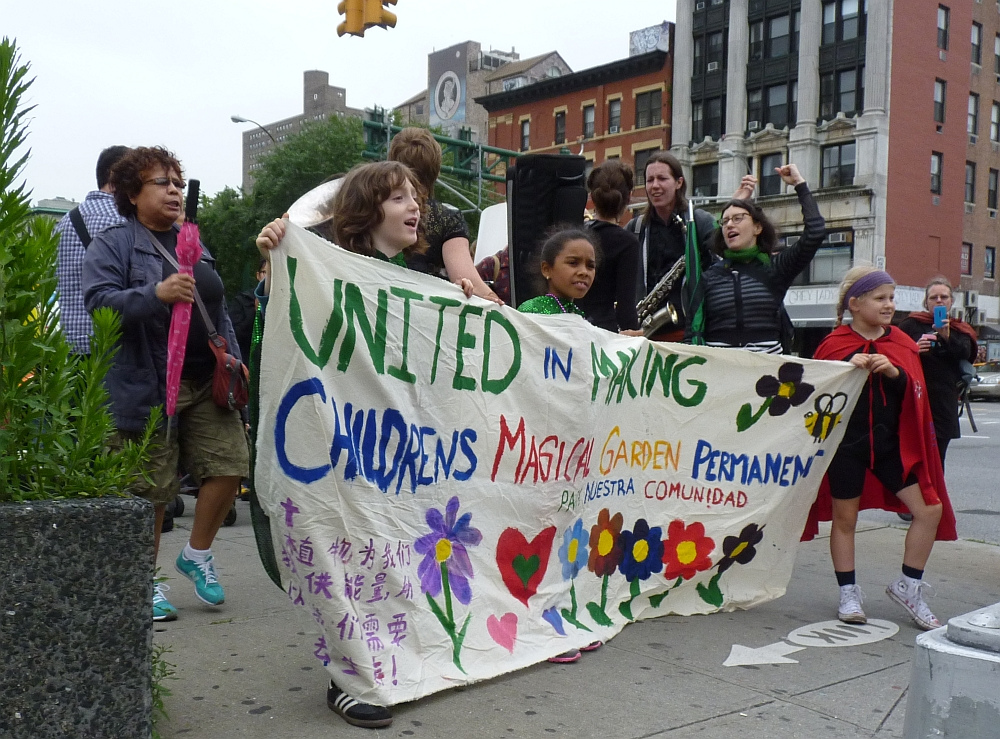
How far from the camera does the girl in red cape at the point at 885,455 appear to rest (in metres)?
4.75

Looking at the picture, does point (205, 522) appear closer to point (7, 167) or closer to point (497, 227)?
point (7, 167)

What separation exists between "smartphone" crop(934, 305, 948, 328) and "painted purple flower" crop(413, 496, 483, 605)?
12.6 ft

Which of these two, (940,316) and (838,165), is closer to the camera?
(940,316)

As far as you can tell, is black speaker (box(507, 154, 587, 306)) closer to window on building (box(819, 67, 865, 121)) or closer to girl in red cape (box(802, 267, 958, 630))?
girl in red cape (box(802, 267, 958, 630))

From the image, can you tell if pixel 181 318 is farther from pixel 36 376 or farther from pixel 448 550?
pixel 36 376

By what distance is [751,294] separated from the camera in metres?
5.40

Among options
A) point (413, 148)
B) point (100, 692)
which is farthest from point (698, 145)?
point (100, 692)

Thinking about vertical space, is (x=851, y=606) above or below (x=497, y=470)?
below

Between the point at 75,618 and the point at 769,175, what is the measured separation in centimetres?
4065

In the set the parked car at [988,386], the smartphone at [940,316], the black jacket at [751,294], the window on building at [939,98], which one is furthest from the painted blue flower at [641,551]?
the window on building at [939,98]

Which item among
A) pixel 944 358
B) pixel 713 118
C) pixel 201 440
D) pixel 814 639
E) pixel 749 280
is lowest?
pixel 814 639

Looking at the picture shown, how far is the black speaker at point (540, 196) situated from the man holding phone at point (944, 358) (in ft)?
7.31

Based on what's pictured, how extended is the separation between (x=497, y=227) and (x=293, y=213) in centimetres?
397

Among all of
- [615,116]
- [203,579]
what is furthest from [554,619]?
[615,116]
